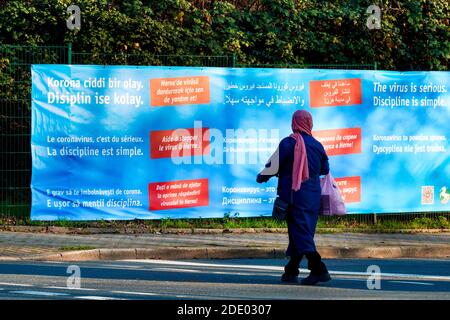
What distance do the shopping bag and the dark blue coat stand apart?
141 mm

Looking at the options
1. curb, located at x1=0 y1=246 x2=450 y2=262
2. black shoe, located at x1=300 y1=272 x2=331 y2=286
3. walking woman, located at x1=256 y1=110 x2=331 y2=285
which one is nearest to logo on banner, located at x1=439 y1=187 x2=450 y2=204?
curb, located at x1=0 y1=246 x2=450 y2=262

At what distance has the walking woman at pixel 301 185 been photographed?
13.1 m

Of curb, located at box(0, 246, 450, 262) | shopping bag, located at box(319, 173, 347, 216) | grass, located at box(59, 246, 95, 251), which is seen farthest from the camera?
grass, located at box(59, 246, 95, 251)

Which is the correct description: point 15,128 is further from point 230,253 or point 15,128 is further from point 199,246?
point 230,253

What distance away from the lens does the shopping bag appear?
13359 millimetres

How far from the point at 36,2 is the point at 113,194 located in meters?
4.35

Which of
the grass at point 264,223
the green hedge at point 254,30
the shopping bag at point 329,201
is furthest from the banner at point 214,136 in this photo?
the shopping bag at point 329,201

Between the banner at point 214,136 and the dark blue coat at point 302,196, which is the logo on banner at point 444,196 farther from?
the dark blue coat at point 302,196

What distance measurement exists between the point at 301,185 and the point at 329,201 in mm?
501

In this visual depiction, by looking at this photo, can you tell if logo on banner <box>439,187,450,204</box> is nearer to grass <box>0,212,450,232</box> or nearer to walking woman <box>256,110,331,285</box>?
grass <box>0,212,450,232</box>

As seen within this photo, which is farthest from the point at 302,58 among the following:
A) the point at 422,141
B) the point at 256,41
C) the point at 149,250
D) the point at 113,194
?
the point at 149,250

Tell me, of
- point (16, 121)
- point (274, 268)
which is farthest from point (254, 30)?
point (274, 268)

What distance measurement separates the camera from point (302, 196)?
1312cm

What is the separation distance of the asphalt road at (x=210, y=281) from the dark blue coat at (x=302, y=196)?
501mm
